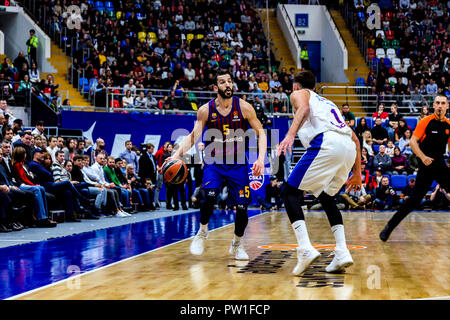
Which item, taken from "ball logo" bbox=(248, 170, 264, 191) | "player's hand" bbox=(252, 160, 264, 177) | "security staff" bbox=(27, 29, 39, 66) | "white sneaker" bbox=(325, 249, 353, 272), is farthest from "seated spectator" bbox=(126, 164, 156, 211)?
"white sneaker" bbox=(325, 249, 353, 272)

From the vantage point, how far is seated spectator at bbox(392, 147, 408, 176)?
58.4 feet

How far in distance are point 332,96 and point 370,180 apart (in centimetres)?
840

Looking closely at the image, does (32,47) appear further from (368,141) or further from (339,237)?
(339,237)

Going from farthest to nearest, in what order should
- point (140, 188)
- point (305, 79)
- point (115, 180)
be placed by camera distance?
1. point (140, 188)
2. point (115, 180)
3. point (305, 79)

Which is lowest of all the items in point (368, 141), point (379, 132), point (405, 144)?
point (405, 144)

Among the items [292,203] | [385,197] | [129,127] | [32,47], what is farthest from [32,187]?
[32,47]

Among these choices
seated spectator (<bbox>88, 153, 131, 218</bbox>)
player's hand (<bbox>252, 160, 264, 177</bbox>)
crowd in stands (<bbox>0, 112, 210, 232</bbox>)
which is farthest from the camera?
seated spectator (<bbox>88, 153, 131, 218</bbox>)

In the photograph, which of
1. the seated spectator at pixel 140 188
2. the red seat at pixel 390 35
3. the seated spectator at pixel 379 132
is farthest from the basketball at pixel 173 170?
the red seat at pixel 390 35

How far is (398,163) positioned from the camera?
703 inches

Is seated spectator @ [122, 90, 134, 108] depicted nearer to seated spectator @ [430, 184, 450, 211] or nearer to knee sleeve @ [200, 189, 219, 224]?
seated spectator @ [430, 184, 450, 211]

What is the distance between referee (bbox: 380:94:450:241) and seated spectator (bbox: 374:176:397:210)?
30.0 ft

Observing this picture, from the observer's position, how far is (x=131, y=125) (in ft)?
61.6

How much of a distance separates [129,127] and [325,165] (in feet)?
45.1

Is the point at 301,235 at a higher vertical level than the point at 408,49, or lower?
lower
